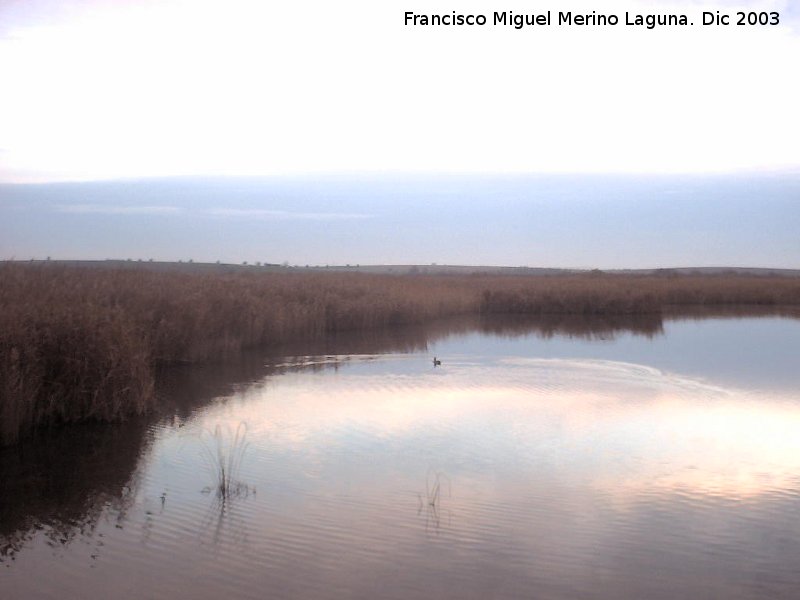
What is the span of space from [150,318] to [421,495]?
732cm

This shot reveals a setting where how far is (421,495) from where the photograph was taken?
6242mm

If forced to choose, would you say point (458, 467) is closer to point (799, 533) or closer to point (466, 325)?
point (799, 533)

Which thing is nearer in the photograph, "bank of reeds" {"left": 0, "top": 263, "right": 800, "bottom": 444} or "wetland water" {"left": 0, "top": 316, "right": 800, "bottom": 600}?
"wetland water" {"left": 0, "top": 316, "right": 800, "bottom": 600}

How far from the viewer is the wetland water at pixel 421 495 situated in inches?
184

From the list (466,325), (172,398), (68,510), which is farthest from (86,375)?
(466,325)

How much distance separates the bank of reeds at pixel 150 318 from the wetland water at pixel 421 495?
1.46 ft

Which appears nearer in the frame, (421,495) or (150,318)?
(421,495)

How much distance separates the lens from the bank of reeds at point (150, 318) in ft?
27.3

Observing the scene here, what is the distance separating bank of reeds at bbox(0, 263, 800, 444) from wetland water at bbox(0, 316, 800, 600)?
0.44 metres

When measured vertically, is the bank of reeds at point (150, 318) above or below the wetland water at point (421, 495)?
above

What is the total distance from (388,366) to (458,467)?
250 inches

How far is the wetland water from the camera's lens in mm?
4680

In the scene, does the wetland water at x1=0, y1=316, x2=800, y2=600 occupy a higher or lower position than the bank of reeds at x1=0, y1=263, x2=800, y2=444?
lower

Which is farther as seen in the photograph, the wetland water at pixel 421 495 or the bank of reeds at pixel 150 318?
the bank of reeds at pixel 150 318
